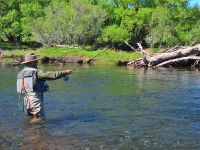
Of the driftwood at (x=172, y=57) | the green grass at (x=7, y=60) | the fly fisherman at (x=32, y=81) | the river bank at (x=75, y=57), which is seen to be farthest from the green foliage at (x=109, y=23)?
the fly fisherman at (x=32, y=81)

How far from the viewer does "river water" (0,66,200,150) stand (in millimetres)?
11375

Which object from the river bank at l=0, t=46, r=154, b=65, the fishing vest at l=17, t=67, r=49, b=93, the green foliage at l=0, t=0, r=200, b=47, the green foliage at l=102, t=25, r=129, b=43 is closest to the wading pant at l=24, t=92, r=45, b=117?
the fishing vest at l=17, t=67, r=49, b=93

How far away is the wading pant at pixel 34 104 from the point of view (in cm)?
1326

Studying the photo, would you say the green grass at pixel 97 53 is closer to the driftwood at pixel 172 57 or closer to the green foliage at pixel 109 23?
the driftwood at pixel 172 57

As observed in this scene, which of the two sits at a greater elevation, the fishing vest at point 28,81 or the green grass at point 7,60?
the fishing vest at point 28,81

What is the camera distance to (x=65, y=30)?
60.6 meters

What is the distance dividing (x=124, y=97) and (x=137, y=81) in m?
7.70

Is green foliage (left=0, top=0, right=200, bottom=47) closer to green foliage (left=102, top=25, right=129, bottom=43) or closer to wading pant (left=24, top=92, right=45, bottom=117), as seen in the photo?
green foliage (left=102, top=25, right=129, bottom=43)

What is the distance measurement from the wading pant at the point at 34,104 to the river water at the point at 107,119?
0.35 metres

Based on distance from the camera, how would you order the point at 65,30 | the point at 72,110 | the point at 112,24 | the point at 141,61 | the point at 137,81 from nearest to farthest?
A: the point at 72,110, the point at 137,81, the point at 141,61, the point at 65,30, the point at 112,24

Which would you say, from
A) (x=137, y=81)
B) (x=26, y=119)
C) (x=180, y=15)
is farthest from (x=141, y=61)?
(x=26, y=119)

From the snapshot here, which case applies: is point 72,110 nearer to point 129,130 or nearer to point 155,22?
point 129,130

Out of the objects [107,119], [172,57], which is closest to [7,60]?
[172,57]

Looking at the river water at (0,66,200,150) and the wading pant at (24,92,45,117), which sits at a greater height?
the wading pant at (24,92,45,117)
